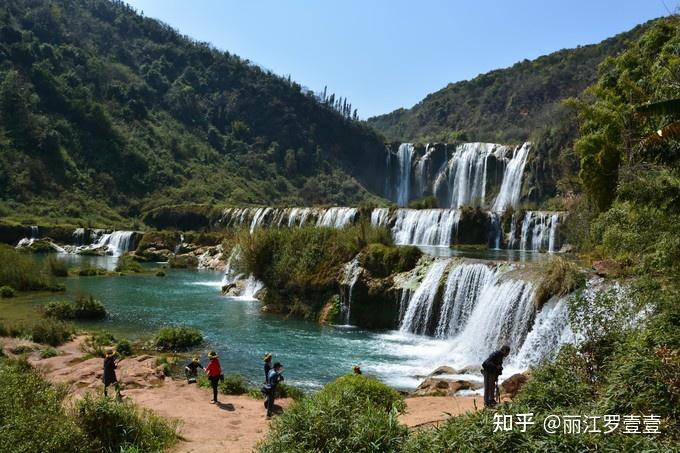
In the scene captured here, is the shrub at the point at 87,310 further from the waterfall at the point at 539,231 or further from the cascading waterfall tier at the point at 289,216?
the waterfall at the point at 539,231

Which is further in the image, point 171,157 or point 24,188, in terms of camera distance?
point 171,157

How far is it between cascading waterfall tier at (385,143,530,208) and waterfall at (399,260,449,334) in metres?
26.3

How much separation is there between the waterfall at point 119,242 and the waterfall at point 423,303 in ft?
133

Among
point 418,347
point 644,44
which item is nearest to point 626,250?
point 418,347

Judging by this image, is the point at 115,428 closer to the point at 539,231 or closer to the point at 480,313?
the point at 480,313

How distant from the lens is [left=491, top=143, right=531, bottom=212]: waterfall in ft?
194

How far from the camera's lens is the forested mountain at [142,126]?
78312 millimetres

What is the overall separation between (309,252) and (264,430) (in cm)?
1497

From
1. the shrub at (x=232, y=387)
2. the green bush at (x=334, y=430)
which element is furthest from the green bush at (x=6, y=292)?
the green bush at (x=334, y=430)

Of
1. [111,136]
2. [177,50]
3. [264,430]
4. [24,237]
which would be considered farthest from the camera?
[177,50]

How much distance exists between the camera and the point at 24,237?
54.8 metres

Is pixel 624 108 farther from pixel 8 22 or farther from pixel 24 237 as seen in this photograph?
pixel 8 22

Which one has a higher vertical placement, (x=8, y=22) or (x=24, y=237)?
(x=8, y=22)

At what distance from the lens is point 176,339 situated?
62.2 ft
